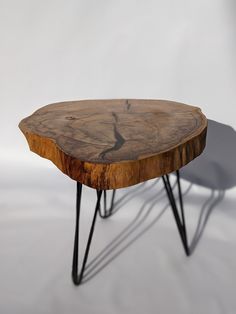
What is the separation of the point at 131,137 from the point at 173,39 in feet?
2.59

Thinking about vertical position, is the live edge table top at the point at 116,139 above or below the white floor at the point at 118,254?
above

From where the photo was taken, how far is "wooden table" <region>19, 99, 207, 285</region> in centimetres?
90

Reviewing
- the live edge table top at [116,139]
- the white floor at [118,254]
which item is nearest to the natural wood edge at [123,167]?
the live edge table top at [116,139]

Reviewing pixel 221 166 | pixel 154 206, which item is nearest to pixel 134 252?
pixel 154 206

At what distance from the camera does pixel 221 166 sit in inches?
69.9

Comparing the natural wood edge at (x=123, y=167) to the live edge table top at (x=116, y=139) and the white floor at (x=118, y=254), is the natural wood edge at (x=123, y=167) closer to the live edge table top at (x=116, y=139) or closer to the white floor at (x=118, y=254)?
the live edge table top at (x=116, y=139)

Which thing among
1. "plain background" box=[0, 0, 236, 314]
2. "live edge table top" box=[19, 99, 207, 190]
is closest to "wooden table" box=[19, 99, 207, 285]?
"live edge table top" box=[19, 99, 207, 190]

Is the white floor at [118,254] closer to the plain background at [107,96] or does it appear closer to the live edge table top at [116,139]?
the plain background at [107,96]

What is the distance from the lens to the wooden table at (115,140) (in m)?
0.90

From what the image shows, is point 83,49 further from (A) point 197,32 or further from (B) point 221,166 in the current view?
(B) point 221,166

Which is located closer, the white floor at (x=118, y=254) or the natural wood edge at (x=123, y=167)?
the natural wood edge at (x=123, y=167)

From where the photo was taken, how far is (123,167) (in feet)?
→ 2.90

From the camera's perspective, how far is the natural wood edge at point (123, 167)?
88 centimetres

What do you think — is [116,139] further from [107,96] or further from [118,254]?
[107,96]
